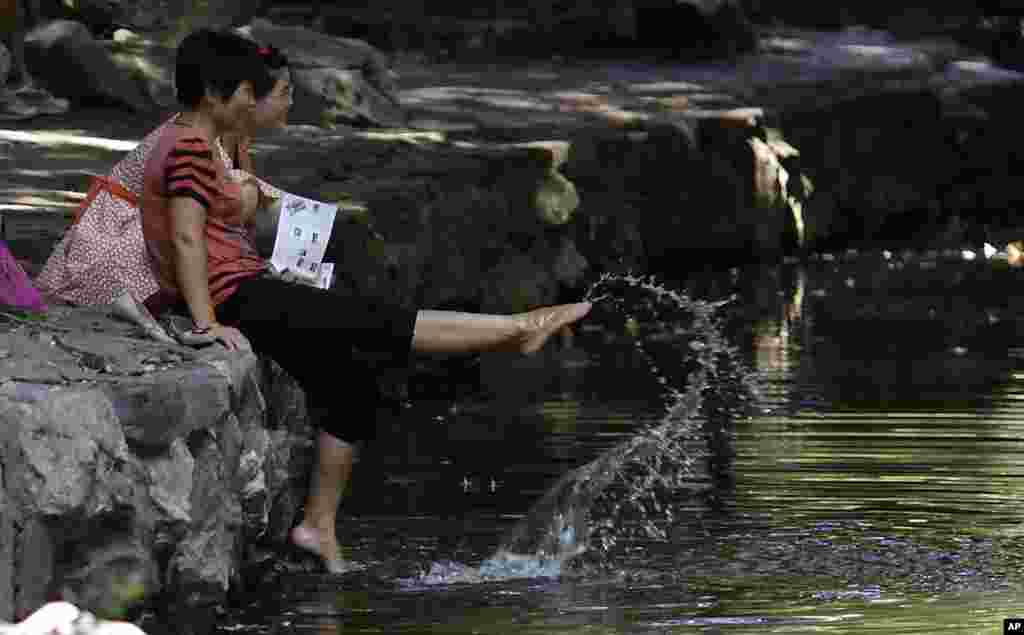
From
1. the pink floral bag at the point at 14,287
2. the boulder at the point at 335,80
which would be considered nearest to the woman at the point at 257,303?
the pink floral bag at the point at 14,287

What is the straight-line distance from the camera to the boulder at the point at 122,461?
18.2ft

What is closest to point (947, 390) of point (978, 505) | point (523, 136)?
point (978, 505)

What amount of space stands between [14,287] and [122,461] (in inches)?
48.6

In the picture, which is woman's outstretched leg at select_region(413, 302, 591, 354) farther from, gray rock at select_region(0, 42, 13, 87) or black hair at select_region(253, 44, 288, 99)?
gray rock at select_region(0, 42, 13, 87)

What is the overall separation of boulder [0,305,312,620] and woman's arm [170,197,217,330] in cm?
23

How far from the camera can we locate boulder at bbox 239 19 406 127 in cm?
1397

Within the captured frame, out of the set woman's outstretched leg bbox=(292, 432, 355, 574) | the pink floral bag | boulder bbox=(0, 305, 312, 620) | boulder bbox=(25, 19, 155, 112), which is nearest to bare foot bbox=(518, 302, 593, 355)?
woman's outstretched leg bbox=(292, 432, 355, 574)

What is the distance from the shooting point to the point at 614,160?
15000mm

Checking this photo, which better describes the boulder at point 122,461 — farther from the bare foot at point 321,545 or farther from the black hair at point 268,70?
the black hair at point 268,70

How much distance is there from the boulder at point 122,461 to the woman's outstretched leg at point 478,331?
50 centimetres

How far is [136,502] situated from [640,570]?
6.14 ft

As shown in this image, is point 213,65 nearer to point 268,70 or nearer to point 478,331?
point 268,70

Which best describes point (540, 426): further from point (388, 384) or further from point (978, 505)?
point (978, 505)

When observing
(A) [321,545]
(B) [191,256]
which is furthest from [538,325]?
(B) [191,256]
